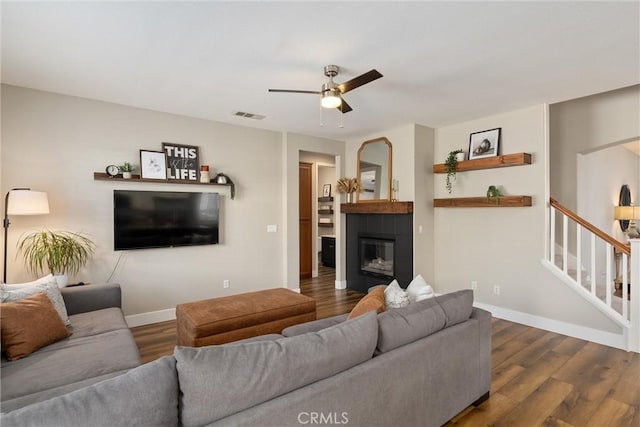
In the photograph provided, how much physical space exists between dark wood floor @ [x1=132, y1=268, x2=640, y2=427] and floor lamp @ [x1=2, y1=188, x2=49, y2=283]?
1.62 metres

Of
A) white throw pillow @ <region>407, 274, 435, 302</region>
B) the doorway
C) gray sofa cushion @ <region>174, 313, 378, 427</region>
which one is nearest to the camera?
gray sofa cushion @ <region>174, 313, 378, 427</region>

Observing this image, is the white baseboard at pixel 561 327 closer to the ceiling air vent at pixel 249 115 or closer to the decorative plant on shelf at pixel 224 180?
the decorative plant on shelf at pixel 224 180

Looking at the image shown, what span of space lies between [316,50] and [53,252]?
10.4 feet

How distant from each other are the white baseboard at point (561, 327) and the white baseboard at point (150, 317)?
13.8ft

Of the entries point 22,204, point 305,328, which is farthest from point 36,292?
point 305,328

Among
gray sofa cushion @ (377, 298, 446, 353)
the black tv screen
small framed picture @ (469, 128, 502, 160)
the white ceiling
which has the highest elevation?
the white ceiling

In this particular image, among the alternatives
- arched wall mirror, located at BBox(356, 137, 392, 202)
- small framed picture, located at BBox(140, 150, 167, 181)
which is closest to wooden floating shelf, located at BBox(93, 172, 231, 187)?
small framed picture, located at BBox(140, 150, 167, 181)

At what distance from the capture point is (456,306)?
2090 mm

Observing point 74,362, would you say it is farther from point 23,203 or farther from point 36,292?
point 23,203

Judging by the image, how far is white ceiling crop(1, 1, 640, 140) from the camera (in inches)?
80.5

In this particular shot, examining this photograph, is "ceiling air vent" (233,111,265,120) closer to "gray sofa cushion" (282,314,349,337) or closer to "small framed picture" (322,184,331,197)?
"gray sofa cushion" (282,314,349,337)

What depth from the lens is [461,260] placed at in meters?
4.63

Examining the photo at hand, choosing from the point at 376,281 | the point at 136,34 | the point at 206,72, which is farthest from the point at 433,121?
the point at 136,34

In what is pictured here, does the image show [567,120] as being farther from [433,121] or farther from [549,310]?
[549,310]
